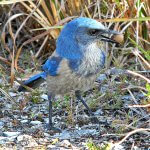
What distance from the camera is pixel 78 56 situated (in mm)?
4242

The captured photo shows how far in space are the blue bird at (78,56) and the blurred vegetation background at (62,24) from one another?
0.56 metres

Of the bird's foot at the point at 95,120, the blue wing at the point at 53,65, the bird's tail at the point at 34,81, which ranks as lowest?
the bird's foot at the point at 95,120

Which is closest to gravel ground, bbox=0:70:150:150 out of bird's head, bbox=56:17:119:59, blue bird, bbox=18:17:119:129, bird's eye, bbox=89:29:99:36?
blue bird, bbox=18:17:119:129

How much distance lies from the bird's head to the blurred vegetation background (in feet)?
1.84

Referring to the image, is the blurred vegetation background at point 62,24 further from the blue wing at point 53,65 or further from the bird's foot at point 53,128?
the bird's foot at point 53,128

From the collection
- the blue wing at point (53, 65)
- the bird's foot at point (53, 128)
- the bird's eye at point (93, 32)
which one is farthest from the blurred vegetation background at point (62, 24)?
the bird's foot at point (53, 128)

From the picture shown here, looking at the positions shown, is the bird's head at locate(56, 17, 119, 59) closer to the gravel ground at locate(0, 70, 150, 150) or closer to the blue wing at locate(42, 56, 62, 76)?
the blue wing at locate(42, 56, 62, 76)

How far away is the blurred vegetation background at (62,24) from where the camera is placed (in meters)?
5.06

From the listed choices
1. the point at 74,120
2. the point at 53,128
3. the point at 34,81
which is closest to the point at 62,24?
the point at 34,81

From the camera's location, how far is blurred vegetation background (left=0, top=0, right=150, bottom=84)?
5062 mm

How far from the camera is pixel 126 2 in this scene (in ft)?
16.9

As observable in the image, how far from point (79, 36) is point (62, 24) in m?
1.04

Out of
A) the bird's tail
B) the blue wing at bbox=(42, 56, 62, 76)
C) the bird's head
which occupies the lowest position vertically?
the bird's tail

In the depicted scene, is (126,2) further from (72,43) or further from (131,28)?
(72,43)
